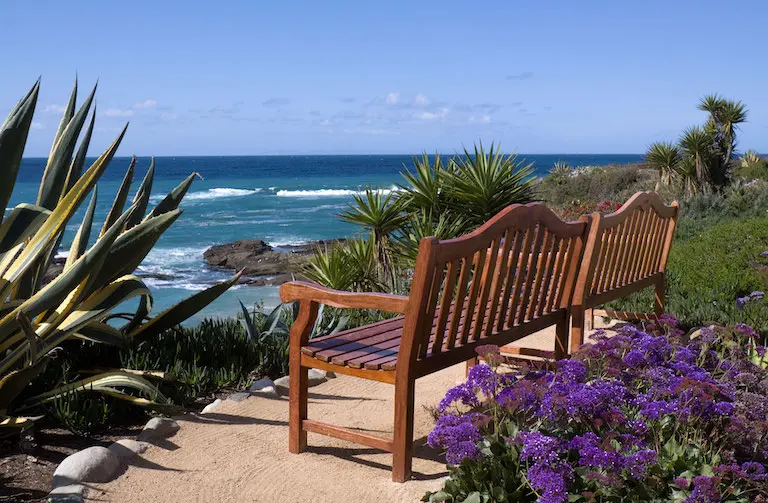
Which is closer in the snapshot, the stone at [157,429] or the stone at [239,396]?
the stone at [157,429]

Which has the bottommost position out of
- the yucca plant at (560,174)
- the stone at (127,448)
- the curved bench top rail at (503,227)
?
the stone at (127,448)

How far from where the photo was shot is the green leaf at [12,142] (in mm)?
3926

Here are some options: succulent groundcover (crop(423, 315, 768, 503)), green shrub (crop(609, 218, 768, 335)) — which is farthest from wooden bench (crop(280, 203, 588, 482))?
green shrub (crop(609, 218, 768, 335))

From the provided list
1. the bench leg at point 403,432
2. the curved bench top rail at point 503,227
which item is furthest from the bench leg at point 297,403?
the curved bench top rail at point 503,227

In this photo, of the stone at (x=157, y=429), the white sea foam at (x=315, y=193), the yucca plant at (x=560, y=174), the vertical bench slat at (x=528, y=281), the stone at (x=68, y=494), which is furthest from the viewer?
the white sea foam at (x=315, y=193)

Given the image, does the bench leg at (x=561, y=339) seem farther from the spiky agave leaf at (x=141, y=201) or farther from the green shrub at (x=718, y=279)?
the spiky agave leaf at (x=141, y=201)

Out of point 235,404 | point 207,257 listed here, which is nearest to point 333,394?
point 235,404

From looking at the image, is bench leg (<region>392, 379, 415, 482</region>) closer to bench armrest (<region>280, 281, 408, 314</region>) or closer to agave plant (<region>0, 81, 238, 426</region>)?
bench armrest (<region>280, 281, 408, 314</region>)

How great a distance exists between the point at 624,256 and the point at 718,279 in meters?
2.52

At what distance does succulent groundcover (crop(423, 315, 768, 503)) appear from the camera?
286cm

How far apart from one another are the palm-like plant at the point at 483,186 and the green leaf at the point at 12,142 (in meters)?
5.77

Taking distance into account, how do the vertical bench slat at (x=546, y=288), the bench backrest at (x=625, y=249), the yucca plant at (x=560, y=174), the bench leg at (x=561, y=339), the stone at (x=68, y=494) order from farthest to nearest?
the yucca plant at (x=560, y=174) < the bench backrest at (x=625, y=249) < the bench leg at (x=561, y=339) < the vertical bench slat at (x=546, y=288) < the stone at (x=68, y=494)

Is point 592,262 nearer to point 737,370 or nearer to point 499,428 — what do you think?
point 737,370

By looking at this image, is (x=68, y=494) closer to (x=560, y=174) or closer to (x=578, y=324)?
(x=578, y=324)
